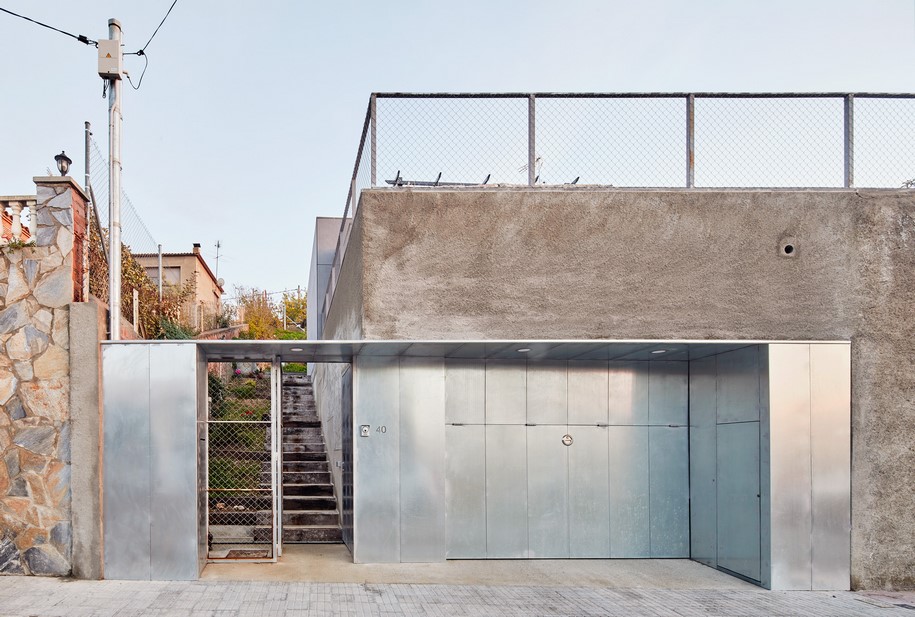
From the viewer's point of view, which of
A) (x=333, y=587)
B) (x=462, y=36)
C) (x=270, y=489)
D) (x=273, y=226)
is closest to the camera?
(x=333, y=587)

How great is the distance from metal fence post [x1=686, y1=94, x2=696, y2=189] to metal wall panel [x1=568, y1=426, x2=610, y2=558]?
350 cm

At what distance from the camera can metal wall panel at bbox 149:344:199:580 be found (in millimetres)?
7773

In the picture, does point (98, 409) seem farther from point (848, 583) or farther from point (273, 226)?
point (273, 226)

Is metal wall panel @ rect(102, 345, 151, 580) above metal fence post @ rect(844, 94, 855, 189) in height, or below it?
below

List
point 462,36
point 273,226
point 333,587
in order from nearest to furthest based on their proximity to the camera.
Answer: point 333,587
point 462,36
point 273,226

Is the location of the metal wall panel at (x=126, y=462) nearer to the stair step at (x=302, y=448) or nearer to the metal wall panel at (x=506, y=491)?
the metal wall panel at (x=506, y=491)

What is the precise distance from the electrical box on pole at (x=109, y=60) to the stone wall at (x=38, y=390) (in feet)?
4.89

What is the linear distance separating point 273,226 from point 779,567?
1704 centimetres

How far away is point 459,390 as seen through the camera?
9195mm

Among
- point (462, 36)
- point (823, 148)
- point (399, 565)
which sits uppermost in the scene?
point (462, 36)

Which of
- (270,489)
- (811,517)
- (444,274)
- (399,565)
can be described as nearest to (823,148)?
(811,517)

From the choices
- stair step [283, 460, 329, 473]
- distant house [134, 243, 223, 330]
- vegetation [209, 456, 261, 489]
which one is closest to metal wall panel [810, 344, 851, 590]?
stair step [283, 460, 329, 473]

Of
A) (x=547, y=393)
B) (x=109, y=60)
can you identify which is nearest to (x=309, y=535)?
(x=547, y=393)

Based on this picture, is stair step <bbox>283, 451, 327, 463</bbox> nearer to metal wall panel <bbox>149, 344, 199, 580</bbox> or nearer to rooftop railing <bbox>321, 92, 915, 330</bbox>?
metal wall panel <bbox>149, 344, 199, 580</bbox>
